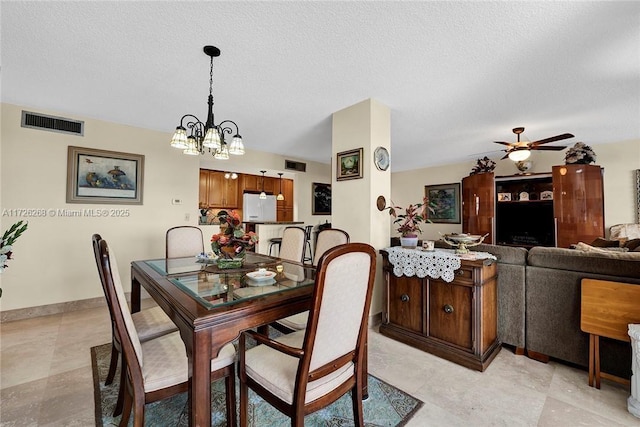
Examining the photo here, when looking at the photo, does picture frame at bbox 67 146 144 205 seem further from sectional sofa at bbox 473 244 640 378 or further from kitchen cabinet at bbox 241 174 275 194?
sectional sofa at bbox 473 244 640 378

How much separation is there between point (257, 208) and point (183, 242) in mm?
4131

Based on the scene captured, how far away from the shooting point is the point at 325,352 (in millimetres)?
1135

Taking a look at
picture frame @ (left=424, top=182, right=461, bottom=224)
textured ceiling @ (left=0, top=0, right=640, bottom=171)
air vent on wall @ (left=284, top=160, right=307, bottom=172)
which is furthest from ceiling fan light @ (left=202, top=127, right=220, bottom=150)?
picture frame @ (left=424, top=182, right=461, bottom=224)

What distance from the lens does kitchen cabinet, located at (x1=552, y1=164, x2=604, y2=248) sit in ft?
13.5

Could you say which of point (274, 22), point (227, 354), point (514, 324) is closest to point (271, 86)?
point (274, 22)

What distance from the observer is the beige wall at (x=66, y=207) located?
300 cm

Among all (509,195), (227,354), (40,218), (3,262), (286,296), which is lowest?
(227,354)

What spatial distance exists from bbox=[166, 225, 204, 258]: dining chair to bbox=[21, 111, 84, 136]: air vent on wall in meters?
1.90

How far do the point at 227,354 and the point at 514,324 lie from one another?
2.31m

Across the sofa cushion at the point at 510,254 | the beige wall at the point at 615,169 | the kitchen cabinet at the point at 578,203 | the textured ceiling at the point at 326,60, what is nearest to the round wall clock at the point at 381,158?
the textured ceiling at the point at 326,60

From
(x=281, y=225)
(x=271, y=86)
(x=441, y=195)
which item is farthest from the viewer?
(x=441, y=195)

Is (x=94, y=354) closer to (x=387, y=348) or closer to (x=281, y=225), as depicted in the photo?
(x=387, y=348)

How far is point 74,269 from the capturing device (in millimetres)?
3326

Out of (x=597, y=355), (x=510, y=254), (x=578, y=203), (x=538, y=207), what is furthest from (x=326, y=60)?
(x=538, y=207)
